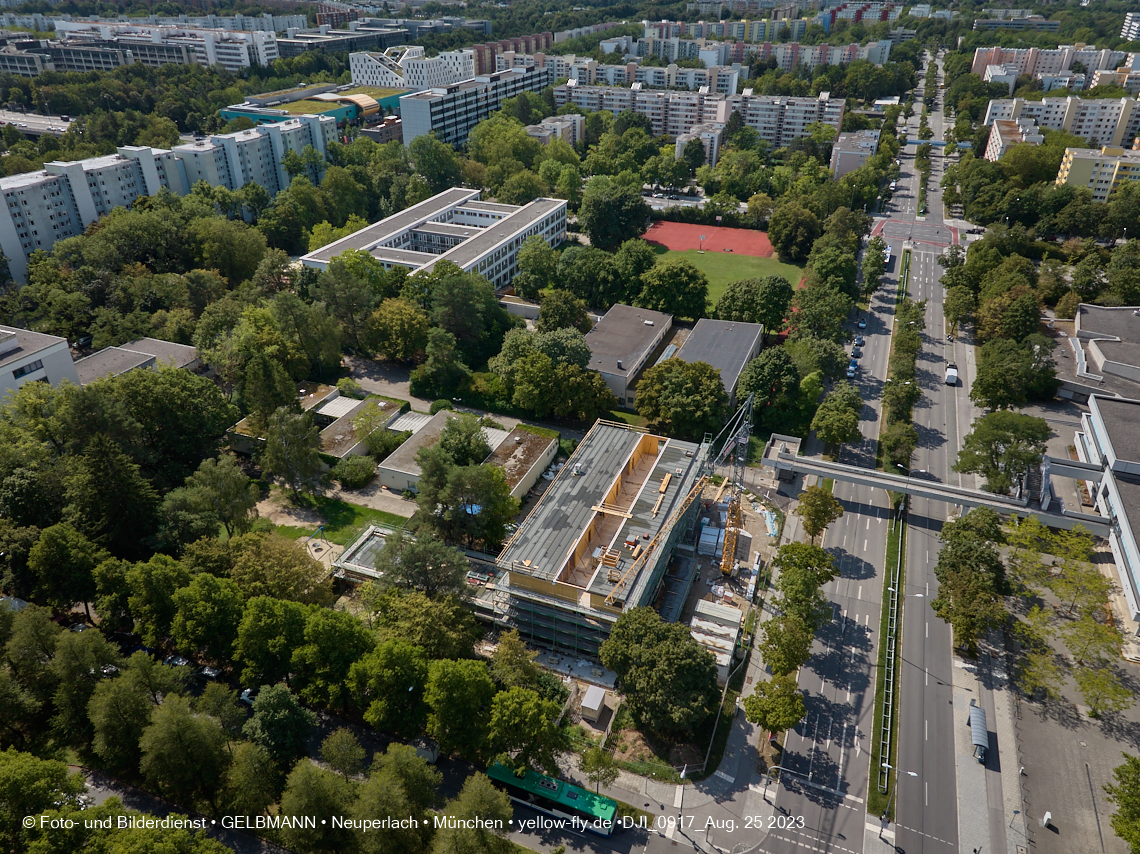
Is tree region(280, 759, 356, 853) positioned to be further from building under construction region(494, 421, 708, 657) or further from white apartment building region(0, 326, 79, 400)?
white apartment building region(0, 326, 79, 400)

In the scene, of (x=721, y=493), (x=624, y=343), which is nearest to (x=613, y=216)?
(x=624, y=343)

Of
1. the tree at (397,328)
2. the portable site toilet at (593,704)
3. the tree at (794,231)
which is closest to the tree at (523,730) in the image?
the portable site toilet at (593,704)

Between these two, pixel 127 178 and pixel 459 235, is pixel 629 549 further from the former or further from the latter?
pixel 127 178

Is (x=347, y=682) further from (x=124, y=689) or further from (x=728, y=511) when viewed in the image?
(x=728, y=511)

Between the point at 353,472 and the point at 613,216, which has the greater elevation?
the point at 613,216

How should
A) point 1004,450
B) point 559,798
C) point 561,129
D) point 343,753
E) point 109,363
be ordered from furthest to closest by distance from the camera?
1. point 561,129
2. point 109,363
3. point 1004,450
4. point 559,798
5. point 343,753
